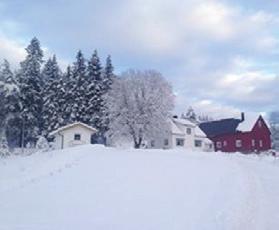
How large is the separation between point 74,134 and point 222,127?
40.7m

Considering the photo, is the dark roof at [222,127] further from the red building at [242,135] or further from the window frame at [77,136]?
the window frame at [77,136]

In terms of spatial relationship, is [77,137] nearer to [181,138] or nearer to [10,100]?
[10,100]

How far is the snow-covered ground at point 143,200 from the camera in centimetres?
1066

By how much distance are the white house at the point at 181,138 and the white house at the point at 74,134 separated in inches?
610

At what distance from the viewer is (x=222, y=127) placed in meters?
81.8

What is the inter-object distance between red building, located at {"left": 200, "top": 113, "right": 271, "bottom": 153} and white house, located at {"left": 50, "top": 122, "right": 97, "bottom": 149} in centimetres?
3592

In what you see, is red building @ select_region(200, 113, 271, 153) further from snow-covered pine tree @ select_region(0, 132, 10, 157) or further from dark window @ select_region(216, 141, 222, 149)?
snow-covered pine tree @ select_region(0, 132, 10, 157)

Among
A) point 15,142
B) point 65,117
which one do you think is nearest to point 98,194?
point 65,117

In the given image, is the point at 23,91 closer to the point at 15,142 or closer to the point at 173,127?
the point at 15,142

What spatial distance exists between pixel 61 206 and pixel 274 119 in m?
101

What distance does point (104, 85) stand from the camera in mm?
61625

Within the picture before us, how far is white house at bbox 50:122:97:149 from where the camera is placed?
1917 inches

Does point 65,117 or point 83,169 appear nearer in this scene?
point 83,169

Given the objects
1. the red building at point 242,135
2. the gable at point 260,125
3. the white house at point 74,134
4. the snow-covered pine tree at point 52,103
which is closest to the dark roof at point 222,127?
the red building at point 242,135
